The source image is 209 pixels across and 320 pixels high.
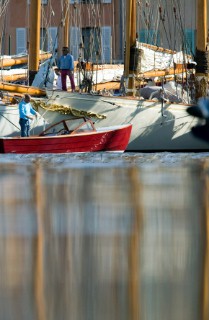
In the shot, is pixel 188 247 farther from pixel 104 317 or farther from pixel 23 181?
pixel 23 181

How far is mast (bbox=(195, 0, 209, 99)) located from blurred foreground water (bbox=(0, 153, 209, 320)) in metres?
12.9

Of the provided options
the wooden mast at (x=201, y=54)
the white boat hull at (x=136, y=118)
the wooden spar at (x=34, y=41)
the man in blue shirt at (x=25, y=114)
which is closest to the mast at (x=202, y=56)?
the wooden mast at (x=201, y=54)

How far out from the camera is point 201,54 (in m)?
38.0

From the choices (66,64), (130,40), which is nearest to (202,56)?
(130,40)

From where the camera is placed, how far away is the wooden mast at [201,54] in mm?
37594

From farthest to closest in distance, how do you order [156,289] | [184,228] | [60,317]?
1. [184,228]
2. [156,289]
3. [60,317]

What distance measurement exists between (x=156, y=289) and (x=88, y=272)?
3.62 ft

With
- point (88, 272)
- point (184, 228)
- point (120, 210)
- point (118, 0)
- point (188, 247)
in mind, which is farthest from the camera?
point (118, 0)

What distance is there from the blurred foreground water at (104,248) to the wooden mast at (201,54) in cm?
1285

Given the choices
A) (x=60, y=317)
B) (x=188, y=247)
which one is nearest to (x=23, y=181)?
(x=188, y=247)

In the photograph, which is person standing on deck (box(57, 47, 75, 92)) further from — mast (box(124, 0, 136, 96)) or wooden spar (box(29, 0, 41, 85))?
mast (box(124, 0, 136, 96))

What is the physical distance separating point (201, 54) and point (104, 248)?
2544cm

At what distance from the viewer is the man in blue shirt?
3541cm

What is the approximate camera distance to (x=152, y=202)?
734 inches
